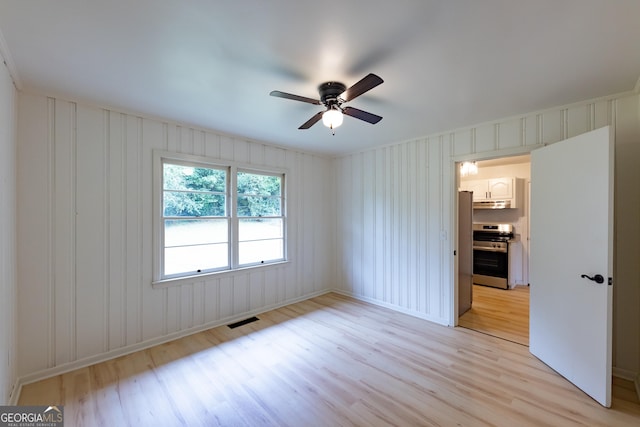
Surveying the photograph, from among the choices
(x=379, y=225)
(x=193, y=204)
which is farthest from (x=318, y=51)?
(x=379, y=225)

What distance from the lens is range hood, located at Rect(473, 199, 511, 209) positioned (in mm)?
5383

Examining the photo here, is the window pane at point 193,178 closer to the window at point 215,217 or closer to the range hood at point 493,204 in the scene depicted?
the window at point 215,217

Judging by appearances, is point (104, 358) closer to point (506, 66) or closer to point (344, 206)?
point (344, 206)

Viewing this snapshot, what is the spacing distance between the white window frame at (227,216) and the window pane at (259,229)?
0.33ft

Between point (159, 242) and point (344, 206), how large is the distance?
2996 mm

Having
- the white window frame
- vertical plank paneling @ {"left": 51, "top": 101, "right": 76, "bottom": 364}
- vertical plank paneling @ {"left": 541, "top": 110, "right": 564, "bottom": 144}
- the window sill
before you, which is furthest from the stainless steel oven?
vertical plank paneling @ {"left": 51, "top": 101, "right": 76, "bottom": 364}

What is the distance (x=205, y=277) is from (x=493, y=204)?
566 centimetres

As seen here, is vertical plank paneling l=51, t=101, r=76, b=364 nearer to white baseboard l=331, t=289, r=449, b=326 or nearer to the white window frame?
the white window frame

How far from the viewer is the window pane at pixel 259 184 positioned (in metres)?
3.90

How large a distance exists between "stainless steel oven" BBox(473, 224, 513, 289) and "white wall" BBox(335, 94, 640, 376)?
8.16 ft

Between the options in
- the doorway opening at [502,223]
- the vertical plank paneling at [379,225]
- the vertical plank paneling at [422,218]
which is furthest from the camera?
the vertical plank paneling at [379,225]

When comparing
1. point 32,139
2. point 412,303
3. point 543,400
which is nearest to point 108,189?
point 32,139

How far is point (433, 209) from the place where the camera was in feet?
11.9

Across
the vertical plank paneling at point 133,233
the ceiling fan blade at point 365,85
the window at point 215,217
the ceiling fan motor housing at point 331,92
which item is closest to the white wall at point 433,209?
the window at point 215,217
